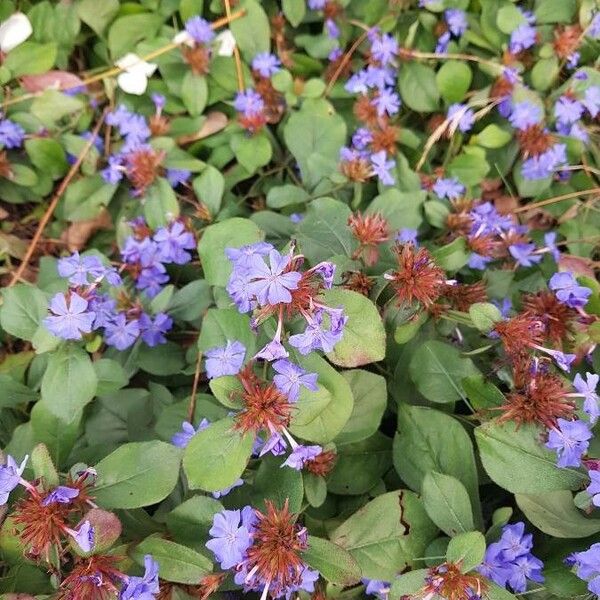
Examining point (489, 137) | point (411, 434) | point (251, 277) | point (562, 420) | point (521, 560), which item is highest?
point (251, 277)

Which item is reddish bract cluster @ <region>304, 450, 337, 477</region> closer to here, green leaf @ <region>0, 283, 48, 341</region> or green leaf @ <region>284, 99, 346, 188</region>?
green leaf @ <region>0, 283, 48, 341</region>

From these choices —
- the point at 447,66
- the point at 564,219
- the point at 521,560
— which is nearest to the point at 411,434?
the point at 521,560

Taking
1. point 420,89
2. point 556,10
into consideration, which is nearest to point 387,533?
point 420,89

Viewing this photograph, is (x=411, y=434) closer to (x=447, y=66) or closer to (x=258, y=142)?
(x=258, y=142)

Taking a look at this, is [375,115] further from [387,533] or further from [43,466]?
[43,466]

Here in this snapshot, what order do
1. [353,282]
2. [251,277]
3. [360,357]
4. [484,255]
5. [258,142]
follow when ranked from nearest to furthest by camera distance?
[251,277]
[360,357]
[353,282]
[484,255]
[258,142]

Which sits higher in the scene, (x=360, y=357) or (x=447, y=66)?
(x=447, y=66)
